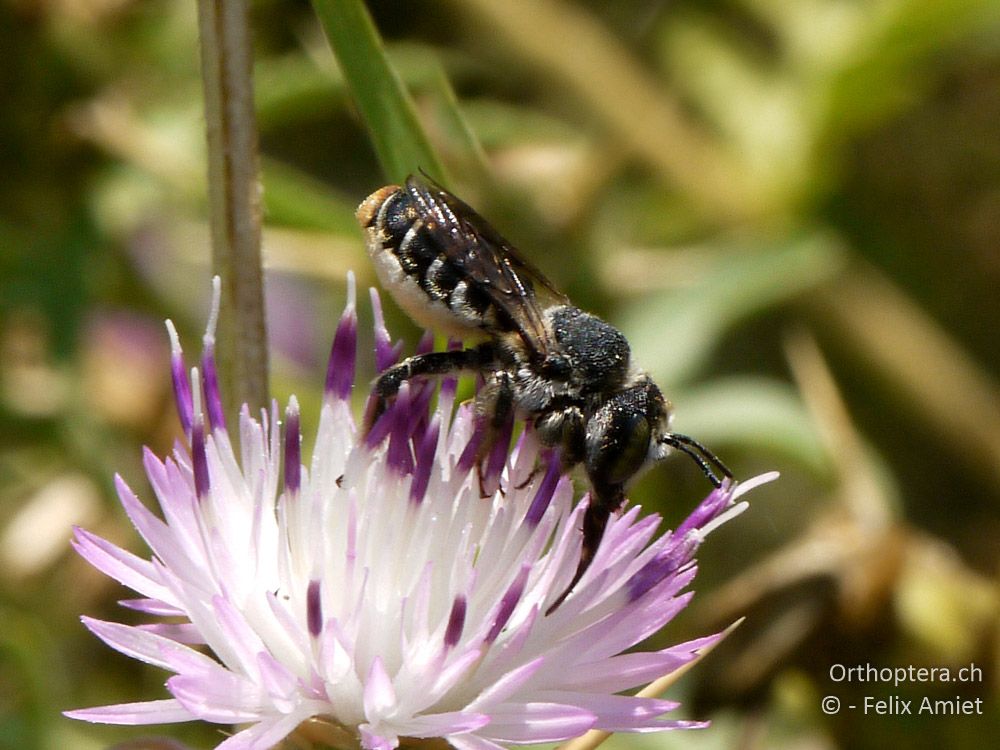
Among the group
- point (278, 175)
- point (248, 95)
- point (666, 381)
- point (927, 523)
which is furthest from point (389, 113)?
point (927, 523)

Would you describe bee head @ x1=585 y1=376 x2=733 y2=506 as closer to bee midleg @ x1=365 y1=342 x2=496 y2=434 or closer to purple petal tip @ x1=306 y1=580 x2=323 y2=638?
bee midleg @ x1=365 y1=342 x2=496 y2=434

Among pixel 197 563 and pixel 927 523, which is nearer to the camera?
pixel 197 563

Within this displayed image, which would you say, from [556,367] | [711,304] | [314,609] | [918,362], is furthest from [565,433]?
[918,362]

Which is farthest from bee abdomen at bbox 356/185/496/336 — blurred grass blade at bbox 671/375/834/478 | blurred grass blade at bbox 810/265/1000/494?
blurred grass blade at bbox 810/265/1000/494

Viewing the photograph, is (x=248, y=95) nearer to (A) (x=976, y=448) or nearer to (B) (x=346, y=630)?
(B) (x=346, y=630)

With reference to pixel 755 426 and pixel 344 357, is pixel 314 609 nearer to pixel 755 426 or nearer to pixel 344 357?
pixel 344 357

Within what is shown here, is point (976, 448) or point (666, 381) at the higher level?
point (976, 448)

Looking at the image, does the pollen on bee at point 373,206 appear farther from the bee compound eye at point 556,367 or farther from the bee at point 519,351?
the bee compound eye at point 556,367
